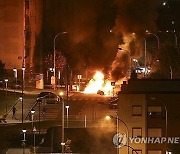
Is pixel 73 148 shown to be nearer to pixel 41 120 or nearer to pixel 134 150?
pixel 134 150

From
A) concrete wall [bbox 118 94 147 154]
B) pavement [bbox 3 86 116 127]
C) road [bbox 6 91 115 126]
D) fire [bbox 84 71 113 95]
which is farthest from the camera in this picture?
fire [bbox 84 71 113 95]

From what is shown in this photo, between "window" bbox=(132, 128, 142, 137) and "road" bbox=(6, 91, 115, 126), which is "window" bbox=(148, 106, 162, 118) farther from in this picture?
"road" bbox=(6, 91, 115, 126)

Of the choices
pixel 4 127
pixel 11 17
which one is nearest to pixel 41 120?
pixel 4 127

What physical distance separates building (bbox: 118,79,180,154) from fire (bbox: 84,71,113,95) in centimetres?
2400

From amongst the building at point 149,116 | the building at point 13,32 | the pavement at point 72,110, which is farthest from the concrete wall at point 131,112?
the building at point 13,32

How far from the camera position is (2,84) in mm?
56031

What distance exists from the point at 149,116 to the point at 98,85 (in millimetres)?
29812

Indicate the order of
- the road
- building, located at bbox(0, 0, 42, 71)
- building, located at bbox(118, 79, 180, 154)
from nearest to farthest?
1. building, located at bbox(118, 79, 180, 154)
2. the road
3. building, located at bbox(0, 0, 42, 71)

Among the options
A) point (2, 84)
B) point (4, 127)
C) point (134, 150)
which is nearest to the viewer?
point (134, 150)

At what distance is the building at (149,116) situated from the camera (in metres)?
31.5

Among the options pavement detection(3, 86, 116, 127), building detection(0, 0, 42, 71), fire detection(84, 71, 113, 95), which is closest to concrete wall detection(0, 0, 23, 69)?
building detection(0, 0, 42, 71)

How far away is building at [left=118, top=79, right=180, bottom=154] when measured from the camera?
31531mm

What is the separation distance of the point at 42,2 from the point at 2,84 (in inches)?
734

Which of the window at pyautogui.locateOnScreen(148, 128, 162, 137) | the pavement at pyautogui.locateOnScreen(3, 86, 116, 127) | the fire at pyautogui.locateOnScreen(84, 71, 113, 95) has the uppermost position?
the fire at pyautogui.locateOnScreen(84, 71, 113, 95)
